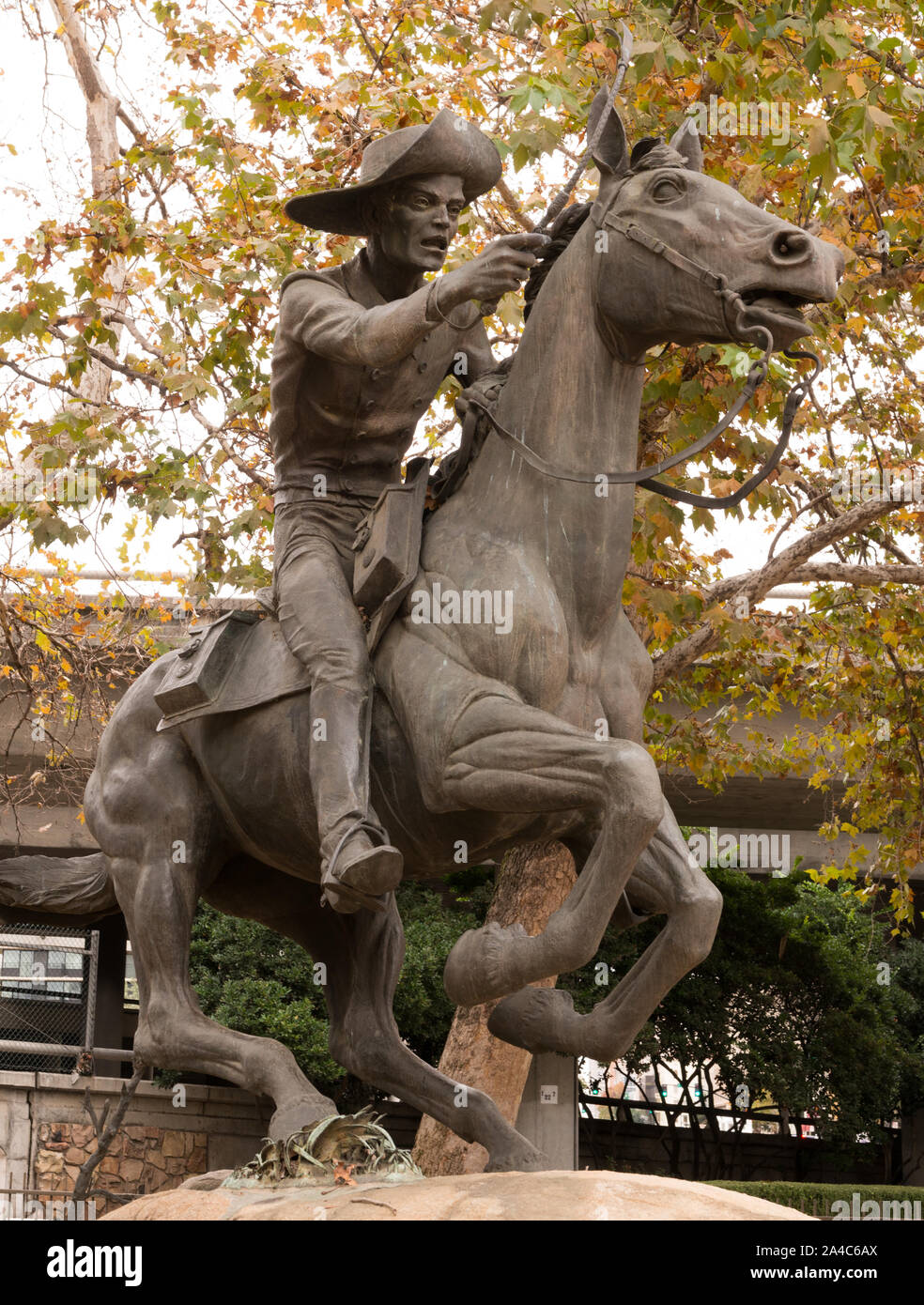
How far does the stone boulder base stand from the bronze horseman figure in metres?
0.81

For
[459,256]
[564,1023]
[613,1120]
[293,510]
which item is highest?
[459,256]

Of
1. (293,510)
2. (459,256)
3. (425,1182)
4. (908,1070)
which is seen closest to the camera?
(425,1182)

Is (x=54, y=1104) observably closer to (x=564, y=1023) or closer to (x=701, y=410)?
(x=701, y=410)

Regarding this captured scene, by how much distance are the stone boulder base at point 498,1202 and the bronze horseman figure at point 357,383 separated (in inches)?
32.1

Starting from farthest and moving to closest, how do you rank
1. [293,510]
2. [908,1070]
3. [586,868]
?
[908,1070] < [293,510] < [586,868]

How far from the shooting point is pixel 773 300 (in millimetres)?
4355

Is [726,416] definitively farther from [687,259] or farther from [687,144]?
[687,144]

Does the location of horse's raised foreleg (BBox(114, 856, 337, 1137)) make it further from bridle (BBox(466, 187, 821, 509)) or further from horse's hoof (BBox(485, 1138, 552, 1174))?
bridle (BBox(466, 187, 821, 509))

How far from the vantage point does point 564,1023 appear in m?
4.49

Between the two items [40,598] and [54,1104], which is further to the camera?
[54,1104]

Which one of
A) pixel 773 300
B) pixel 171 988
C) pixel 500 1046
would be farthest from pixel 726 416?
pixel 500 1046

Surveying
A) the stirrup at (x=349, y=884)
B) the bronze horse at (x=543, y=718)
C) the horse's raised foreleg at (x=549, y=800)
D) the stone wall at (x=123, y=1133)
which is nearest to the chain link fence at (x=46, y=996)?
the stone wall at (x=123, y=1133)
